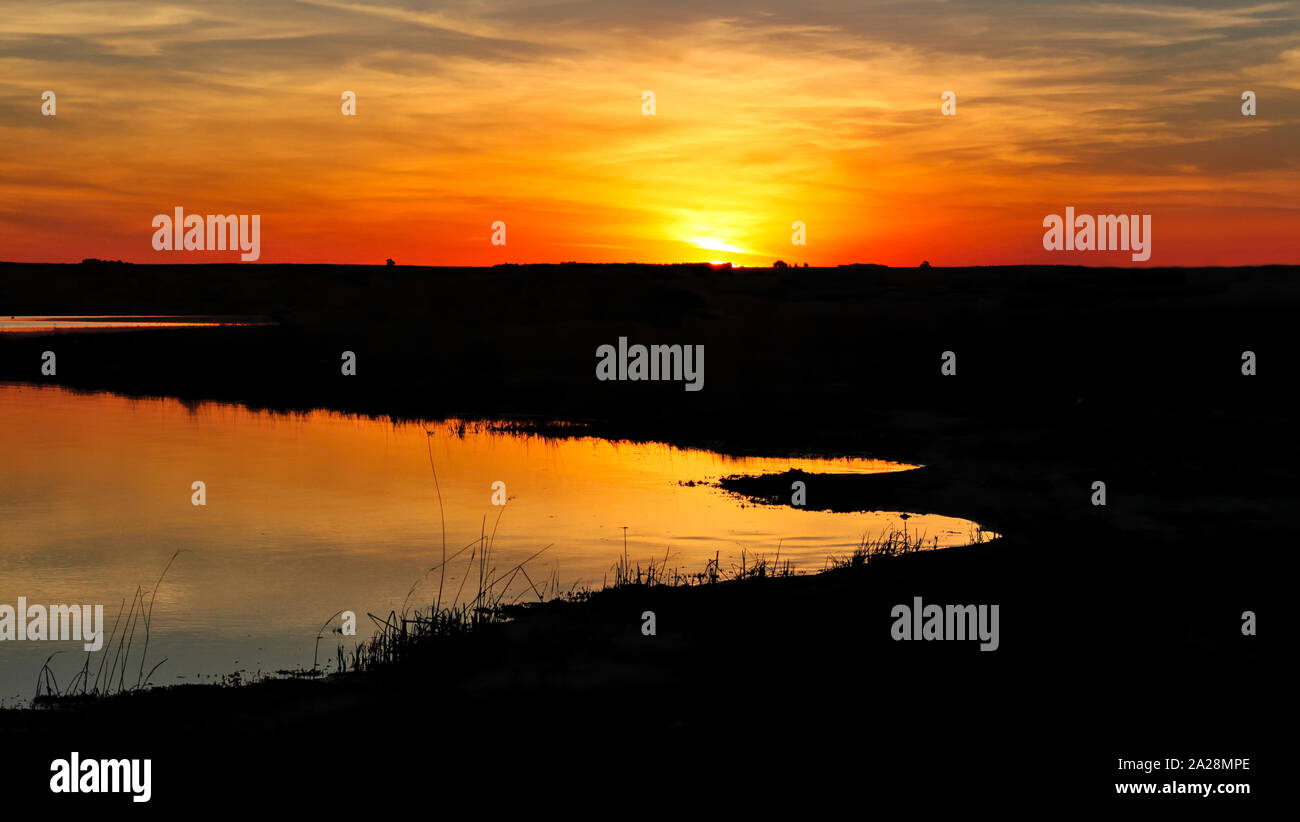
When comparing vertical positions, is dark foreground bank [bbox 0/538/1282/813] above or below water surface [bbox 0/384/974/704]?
below

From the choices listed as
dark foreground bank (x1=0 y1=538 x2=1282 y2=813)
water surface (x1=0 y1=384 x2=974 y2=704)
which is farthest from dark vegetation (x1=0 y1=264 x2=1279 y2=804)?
water surface (x1=0 y1=384 x2=974 y2=704)

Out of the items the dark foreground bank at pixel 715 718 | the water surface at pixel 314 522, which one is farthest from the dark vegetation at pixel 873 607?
the water surface at pixel 314 522

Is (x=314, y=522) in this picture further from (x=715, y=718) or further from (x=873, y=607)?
(x=715, y=718)

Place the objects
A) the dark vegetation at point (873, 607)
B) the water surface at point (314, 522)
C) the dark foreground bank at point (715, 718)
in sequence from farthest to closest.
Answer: the water surface at point (314, 522)
the dark vegetation at point (873, 607)
the dark foreground bank at point (715, 718)

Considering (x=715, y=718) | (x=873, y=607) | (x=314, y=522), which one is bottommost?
(x=715, y=718)

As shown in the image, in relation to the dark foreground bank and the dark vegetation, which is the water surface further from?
the dark foreground bank

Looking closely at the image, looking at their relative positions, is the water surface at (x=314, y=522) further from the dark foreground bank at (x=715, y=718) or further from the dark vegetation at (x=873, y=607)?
the dark foreground bank at (x=715, y=718)

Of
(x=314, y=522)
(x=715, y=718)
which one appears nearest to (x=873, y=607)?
(x=715, y=718)

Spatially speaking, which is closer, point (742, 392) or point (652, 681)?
point (652, 681)

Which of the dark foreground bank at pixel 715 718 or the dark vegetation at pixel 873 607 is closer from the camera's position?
the dark foreground bank at pixel 715 718

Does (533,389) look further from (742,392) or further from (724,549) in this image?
(724,549)

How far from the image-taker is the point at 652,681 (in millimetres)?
11125
